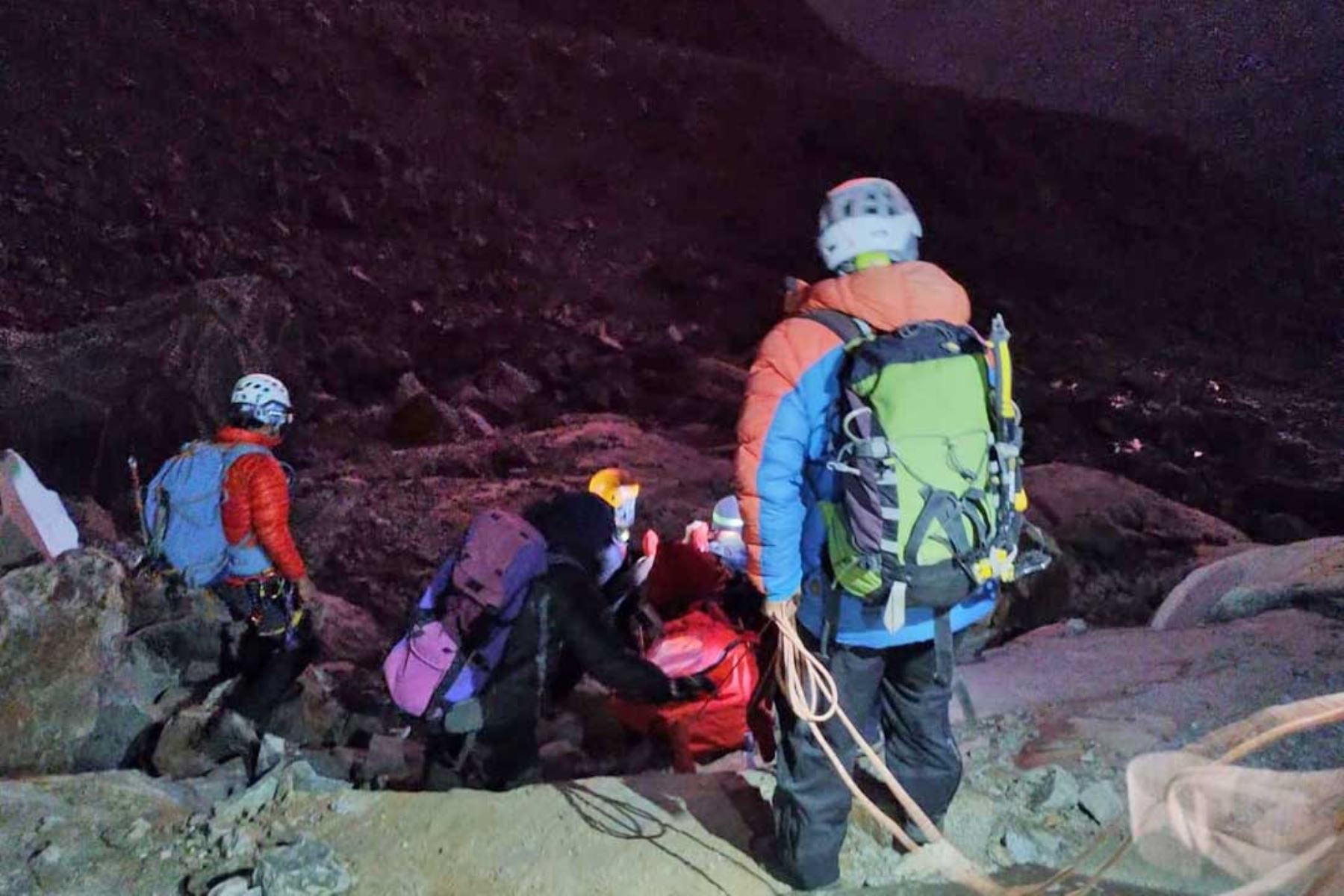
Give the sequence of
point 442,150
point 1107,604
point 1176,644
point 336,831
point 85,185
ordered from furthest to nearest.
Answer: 1. point 442,150
2. point 85,185
3. point 1107,604
4. point 1176,644
5. point 336,831

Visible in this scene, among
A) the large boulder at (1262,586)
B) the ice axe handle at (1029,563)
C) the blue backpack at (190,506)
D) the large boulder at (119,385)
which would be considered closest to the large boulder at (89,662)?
the blue backpack at (190,506)

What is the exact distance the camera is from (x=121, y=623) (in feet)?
18.4

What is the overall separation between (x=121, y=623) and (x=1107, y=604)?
7.47m

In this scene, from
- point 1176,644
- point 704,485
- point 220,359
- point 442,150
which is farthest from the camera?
point 442,150

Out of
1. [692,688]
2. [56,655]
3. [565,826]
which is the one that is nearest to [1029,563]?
[565,826]

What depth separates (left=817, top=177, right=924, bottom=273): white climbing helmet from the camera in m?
2.77

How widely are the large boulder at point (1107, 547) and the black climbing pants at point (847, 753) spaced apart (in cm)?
458

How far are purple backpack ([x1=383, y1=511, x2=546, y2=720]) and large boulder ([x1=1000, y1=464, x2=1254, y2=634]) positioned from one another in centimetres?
467

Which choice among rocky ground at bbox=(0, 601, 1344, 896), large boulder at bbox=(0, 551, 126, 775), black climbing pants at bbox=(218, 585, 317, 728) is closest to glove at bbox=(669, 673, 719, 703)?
rocky ground at bbox=(0, 601, 1344, 896)

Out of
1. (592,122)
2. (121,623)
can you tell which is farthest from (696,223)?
(121,623)

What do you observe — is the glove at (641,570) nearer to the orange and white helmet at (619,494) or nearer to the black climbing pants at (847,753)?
the orange and white helmet at (619,494)

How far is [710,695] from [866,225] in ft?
8.90

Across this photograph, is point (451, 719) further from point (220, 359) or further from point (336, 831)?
point (220, 359)

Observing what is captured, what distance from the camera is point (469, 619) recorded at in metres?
4.11
